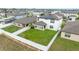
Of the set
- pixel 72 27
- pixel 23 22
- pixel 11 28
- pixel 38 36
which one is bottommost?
pixel 38 36

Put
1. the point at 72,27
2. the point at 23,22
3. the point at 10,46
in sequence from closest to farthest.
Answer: the point at 10,46 → the point at 23,22 → the point at 72,27

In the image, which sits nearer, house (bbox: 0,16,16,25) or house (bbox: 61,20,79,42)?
house (bbox: 0,16,16,25)

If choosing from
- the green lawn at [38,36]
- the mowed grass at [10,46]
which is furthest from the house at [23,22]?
the mowed grass at [10,46]

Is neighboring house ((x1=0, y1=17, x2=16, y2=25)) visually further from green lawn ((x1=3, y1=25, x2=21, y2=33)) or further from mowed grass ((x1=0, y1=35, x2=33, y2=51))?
mowed grass ((x1=0, y1=35, x2=33, y2=51))

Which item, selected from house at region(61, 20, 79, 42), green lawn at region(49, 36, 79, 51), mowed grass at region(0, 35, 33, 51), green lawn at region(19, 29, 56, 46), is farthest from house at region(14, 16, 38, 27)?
house at region(61, 20, 79, 42)

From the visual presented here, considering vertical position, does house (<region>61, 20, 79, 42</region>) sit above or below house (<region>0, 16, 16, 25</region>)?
below

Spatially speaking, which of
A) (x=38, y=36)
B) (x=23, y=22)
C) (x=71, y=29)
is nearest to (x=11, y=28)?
(x=23, y=22)

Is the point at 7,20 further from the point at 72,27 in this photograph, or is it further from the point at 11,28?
the point at 72,27

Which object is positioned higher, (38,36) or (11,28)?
(11,28)
